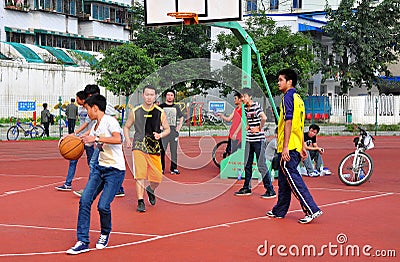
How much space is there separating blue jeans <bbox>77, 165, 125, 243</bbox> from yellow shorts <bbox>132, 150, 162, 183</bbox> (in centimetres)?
196

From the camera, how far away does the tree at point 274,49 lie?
35.2 m

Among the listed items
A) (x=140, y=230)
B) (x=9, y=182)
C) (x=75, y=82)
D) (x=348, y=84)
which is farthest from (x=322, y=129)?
(x=140, y=230)

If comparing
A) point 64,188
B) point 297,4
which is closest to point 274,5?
point 297,4

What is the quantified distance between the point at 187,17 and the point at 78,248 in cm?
658

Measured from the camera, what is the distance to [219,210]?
9.41 meters

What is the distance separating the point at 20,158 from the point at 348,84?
27.6 m

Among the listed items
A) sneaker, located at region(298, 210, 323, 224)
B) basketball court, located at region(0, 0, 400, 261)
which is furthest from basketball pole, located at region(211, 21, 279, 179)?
sneaker, located at region(298, 210, 323, 224)

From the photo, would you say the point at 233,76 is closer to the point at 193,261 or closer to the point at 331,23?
the point at 193,261

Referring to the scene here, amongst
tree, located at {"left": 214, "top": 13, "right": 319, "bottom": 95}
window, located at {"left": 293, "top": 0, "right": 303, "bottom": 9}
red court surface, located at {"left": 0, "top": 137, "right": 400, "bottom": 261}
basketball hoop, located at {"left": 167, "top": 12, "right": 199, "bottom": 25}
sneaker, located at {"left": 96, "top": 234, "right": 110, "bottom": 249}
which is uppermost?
window, located at {"left": 293, "top": 0, "right": 303, "bottom": 9}

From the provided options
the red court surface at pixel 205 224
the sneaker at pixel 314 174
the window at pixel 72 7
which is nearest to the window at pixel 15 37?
the window at pixel 72 7

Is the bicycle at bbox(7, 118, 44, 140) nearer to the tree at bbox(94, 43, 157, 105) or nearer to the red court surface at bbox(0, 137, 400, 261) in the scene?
the tree at bbox(94, 43, 157, 105)

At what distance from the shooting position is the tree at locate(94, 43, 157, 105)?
33.7m

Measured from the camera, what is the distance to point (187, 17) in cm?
1224

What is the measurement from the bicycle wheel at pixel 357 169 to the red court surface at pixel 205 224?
179 mm
